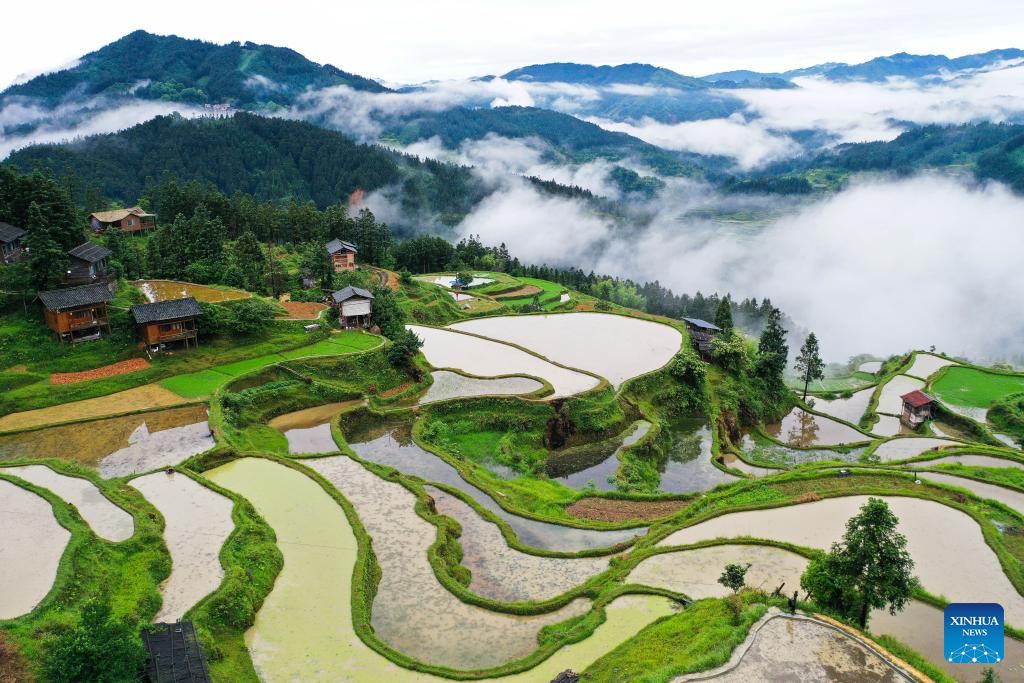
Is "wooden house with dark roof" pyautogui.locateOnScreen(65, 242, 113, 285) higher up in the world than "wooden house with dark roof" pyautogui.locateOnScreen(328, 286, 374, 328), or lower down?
higher up

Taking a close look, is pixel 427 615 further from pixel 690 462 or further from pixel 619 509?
pixel 690 462


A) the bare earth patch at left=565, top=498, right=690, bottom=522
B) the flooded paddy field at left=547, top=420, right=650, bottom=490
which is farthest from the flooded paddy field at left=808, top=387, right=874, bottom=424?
the bare earth patch at left=565, top=498, right=690, bottom=522

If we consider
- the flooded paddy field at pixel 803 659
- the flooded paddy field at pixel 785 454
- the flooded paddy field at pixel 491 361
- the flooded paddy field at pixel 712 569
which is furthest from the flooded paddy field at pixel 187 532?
the flooded paddy field at pixel 785 454

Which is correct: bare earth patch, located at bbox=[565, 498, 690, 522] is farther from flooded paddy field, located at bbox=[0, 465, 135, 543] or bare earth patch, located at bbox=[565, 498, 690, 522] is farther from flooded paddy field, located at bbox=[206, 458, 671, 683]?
flooded paddy field, located at bbox=[0, 465, 135, 543]

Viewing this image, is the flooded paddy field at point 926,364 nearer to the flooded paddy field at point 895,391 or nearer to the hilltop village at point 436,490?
the flooded paddy field at point 895,391

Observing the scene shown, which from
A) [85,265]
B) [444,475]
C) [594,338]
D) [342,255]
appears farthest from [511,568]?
[342,255]

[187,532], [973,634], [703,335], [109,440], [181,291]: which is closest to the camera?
[973,634]
